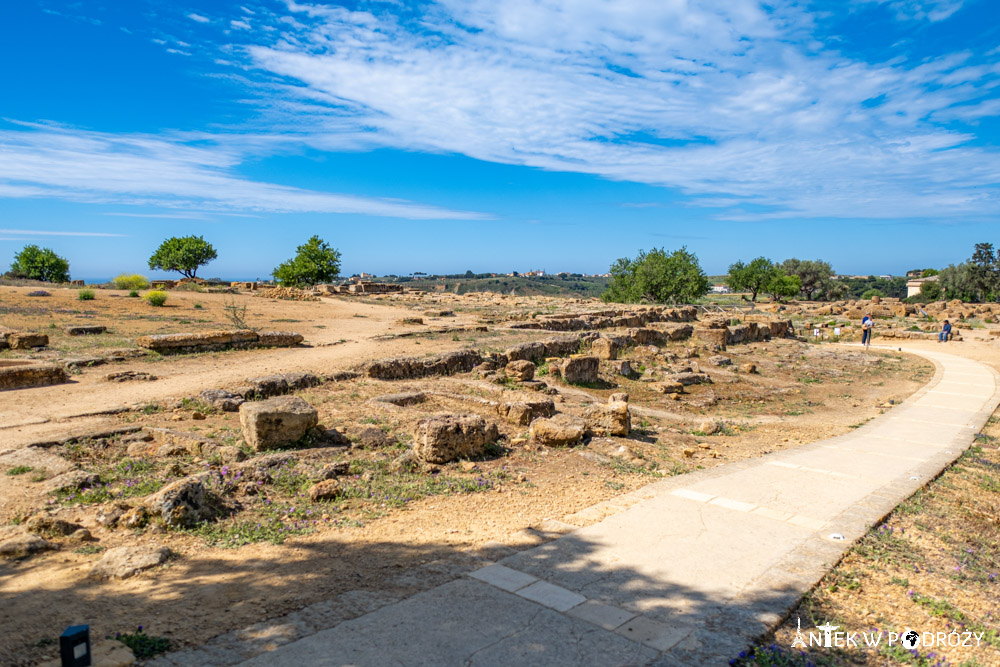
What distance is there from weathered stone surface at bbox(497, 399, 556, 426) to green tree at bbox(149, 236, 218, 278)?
49305mm

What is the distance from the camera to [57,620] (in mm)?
3662

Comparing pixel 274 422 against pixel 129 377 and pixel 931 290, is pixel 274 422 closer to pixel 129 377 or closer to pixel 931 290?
pixel 129 377

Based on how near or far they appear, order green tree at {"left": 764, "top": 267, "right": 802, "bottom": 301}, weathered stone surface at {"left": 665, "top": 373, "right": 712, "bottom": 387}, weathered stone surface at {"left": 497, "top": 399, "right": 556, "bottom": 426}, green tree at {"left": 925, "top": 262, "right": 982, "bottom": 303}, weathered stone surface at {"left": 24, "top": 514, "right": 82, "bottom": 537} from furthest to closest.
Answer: green tree at {"left": 764, "top": 267, "right": 802, "bottom": 301}, green tree at {"left": 925, "top": 262, "right": 982, "bottom": 303}, weathered stone surface at {"left": 665, "top": 373, "right": 712, "bottom": 387}, weathered stone surface at {"left": 497, "top": 399, "right": 556, "bottom": 426}, weathered stone surface at {"left": 24, "top": 514, "right": 82, "bottom": 537}

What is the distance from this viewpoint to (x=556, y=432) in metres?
8.34

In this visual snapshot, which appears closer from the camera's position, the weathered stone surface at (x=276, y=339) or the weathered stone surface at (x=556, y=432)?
the weathered stone surface at (x=556, y=432)

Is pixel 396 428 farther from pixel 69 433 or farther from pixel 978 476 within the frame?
pixel 978 476

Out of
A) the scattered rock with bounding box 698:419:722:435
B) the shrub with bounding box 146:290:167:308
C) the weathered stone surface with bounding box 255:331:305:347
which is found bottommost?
the scattered rock with bounding box 698:419:722:435

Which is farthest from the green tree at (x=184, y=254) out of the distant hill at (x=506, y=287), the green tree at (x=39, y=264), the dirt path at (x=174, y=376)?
the dirt path at (x=174, y=376)

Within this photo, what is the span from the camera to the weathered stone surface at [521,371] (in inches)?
512

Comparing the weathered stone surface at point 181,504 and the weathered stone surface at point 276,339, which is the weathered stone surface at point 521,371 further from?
the weathered stone surface at point 181,504

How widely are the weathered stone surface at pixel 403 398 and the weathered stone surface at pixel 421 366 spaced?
1692 mm

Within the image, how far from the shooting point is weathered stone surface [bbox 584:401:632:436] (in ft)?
29.7

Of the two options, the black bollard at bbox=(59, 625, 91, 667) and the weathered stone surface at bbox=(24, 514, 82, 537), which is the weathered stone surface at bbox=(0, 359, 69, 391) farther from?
the black bollard at bbox=(59, 625, 91, 667)

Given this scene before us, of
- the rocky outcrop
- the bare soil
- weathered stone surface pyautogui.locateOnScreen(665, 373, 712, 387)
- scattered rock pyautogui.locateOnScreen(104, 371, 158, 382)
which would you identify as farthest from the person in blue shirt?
scattered rock pyautogui.locateOnScreen(104, 371, 158, 382)
